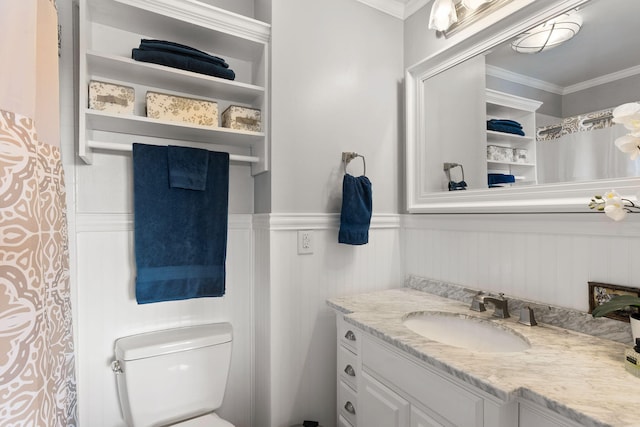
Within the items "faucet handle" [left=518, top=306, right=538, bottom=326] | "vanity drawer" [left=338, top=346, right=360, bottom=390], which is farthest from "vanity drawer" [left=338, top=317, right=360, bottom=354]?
"faucet handle" [left=518, top=306, right=538, bottom=326]

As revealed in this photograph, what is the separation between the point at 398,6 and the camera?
1.89 metres

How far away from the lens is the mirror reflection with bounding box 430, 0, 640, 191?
1.06 m

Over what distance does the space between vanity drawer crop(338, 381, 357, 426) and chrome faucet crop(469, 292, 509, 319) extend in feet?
2.11

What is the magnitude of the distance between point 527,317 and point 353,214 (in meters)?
0.82

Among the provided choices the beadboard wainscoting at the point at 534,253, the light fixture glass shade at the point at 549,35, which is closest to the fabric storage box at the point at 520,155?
the beadboard wainscoting at the point at 534,253

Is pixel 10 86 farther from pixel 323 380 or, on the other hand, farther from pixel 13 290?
Answer: pixel 323 380

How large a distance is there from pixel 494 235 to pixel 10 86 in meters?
1.59

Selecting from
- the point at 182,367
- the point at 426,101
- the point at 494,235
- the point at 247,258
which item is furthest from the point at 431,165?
the point at 182,367

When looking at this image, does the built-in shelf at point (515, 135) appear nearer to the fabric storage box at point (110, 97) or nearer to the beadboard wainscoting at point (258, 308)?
the beadboard wainscoting at point (258, 308)

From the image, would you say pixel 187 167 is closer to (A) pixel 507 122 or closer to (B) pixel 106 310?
(B) pixel 106 310

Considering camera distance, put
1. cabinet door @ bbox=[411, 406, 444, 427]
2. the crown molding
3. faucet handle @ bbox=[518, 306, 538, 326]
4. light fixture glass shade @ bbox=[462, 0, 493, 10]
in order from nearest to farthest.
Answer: cabinet door @ bbox=[411, 406, 444, 427] < faucet handle @ bbox=[518, 306, 538, 326] < light fixture glass shade @ bbox=[462, 0, 493, 10] < the crown molding

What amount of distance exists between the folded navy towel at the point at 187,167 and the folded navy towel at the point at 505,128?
1301 mm

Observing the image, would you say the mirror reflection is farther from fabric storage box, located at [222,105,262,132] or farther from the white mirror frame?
fabric storage box, located at [222,105,262,132]

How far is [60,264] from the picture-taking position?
2.86 ft
